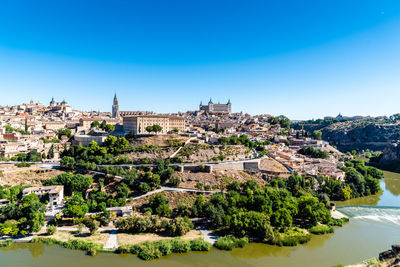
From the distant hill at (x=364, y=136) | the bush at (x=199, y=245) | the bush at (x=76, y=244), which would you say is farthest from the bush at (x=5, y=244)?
the distant hill at (x=364, y=136)

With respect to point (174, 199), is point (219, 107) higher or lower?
higher

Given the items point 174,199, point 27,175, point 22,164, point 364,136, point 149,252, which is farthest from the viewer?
point 364,136

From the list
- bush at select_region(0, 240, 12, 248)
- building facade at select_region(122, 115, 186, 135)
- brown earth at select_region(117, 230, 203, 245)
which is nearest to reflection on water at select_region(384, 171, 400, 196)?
brown earth at select_region(117, 230, 203, 245)

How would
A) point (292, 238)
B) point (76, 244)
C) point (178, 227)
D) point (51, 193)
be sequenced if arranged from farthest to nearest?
point (51, 193), point (178, 227), point (292, 238), point (76, 244)

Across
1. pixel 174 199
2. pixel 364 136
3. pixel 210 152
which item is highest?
pixel 364 136

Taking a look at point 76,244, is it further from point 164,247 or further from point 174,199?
point 174,199

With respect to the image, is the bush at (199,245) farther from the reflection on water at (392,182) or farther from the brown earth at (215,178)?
the reflection on water at (392,182)

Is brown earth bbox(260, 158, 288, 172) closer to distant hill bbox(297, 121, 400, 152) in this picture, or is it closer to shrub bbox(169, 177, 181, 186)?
shrub bbox(169, 177, 181, 186)

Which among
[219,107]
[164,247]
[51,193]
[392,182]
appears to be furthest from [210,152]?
[219,107]
